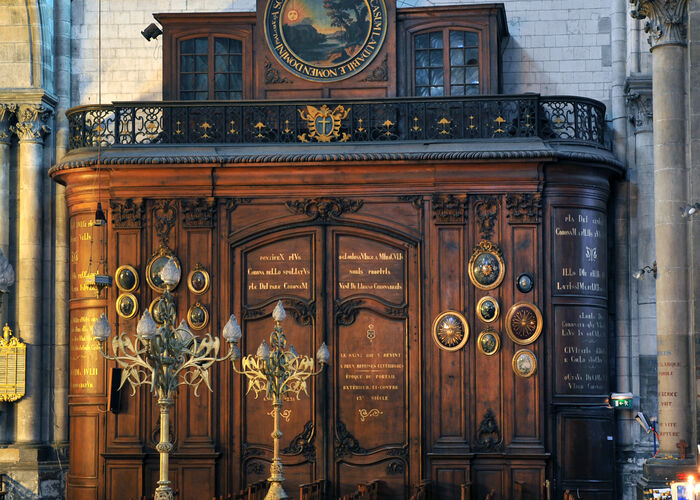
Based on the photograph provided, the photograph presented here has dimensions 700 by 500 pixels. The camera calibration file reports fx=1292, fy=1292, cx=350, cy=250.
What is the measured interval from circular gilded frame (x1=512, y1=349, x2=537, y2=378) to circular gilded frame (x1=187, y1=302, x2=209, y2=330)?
16.9 feet

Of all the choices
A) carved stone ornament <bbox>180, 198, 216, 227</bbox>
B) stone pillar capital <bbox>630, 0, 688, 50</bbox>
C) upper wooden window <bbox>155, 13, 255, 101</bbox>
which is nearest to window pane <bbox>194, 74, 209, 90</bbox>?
upper wooden window <bbox>155, 13, 255, 101</bbox>

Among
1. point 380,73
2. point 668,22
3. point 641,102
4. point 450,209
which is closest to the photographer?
point 668,22

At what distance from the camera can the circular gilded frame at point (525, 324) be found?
68.5 feet

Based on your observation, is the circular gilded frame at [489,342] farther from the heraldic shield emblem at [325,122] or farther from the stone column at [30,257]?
the stone column at [30,257]

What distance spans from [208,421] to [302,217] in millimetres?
3720

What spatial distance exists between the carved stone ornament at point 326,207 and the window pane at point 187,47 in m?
3.60

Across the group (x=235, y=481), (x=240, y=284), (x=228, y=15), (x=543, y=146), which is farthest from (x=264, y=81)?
(x=235, y=481)

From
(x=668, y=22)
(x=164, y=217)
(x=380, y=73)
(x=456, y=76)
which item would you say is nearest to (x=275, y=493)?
(x=164, y=217)

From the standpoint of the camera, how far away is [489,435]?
20.8 metres

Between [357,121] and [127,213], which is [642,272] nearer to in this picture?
[357,121]

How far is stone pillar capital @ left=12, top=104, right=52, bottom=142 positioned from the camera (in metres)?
22.9

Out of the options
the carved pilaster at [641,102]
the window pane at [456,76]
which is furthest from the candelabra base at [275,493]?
the carved pilaster at [641,102]

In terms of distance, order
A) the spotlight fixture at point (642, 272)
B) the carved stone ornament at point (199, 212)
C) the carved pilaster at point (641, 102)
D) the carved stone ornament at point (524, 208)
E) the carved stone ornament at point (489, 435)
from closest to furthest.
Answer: the spotlight fixture at point (642, 272), the carved stone ornament at point (489, 435), the carved stone ornament at point (524, 208), the carved stone ornament at point (199, 212), the carved pilaster at point (641, 102)

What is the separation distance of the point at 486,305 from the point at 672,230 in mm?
4096
